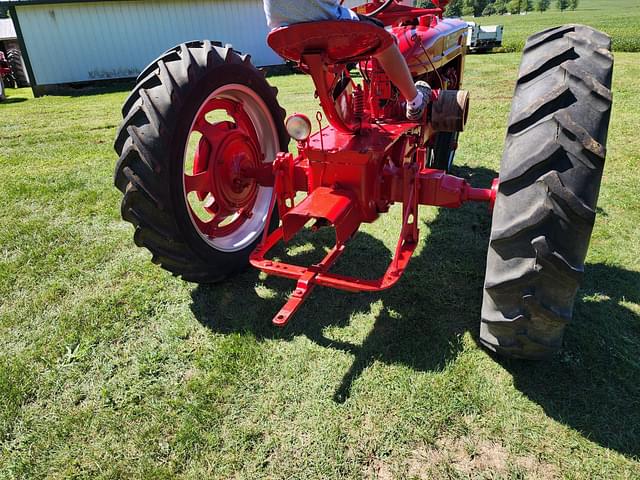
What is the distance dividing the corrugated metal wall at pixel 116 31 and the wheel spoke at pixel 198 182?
52.6ft

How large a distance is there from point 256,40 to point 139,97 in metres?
17.3

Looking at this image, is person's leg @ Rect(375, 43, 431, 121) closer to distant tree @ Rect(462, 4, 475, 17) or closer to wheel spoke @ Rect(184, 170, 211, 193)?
wheel spoke @ Rect(184, 170, 211, 193)

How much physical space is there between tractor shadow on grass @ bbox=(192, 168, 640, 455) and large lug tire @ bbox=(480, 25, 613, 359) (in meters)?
0.32

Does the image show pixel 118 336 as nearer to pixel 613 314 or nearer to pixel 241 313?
pixel 241 313

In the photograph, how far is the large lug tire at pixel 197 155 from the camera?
2.58m

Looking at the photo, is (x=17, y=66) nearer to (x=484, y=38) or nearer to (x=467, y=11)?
(x=484, y=38)

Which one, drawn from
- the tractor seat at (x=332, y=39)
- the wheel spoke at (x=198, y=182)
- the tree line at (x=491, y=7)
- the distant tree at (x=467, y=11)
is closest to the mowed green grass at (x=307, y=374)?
the wheel spoke at (x=198, y=182)

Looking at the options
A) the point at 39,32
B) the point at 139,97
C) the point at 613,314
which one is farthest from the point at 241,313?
the point at 39,32

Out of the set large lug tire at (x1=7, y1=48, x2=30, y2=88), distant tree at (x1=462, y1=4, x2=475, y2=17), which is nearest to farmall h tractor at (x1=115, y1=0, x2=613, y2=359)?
large lug tire at (x1=7, y1=48, x2=30, y2=88)

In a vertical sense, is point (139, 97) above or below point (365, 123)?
above

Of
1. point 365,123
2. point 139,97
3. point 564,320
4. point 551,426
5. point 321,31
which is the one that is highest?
point 321,31

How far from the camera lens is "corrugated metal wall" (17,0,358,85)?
50.8ft

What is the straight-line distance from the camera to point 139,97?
8.94ft

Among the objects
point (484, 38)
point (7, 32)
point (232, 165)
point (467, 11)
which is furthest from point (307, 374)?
point (467, 11)
